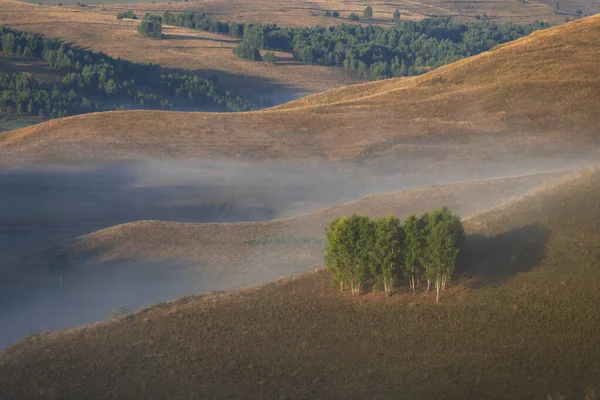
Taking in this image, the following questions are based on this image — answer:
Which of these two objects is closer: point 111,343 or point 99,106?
point 111,343

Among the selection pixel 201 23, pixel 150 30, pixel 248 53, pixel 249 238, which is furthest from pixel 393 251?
pixel 201 23

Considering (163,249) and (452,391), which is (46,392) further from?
(163,249)

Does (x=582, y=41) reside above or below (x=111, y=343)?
above

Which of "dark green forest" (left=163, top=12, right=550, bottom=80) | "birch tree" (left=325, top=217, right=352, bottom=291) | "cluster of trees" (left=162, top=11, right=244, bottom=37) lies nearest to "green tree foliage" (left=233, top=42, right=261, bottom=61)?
"dark green forest" (left=163, top=12, right=550, bottom=80)

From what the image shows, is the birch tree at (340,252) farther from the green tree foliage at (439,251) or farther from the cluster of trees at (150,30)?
the cluster of trees at (150,30)

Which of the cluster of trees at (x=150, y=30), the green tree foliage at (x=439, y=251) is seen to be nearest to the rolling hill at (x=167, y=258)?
the green tree foliage at (x=439, y=251)

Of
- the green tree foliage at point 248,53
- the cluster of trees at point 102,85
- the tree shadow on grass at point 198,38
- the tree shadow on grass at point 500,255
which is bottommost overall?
the cluster of trees at point 102,85

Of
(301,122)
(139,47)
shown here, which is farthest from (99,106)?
(301,122)
